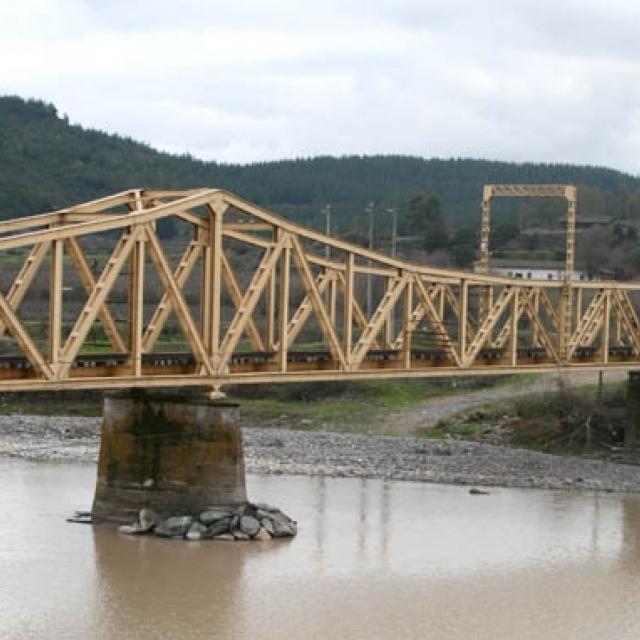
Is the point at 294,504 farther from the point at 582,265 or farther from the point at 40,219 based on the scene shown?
the point at 582,265

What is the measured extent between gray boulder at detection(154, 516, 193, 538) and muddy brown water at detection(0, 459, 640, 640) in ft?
1.37

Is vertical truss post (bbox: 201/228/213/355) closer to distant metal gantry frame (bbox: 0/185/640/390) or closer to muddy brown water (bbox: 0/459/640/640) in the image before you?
distant metal gantry frame (bbox: 0/185/640/390)

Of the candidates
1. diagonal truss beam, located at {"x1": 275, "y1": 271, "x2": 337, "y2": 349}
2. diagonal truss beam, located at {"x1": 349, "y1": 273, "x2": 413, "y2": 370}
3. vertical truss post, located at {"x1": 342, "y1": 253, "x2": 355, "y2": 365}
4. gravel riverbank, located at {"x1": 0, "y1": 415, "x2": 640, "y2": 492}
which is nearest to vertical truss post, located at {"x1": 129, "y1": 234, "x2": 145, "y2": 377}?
diagonal truss beam, located at {"x1": 275, "y1": 271, "x2": 337, "y2": 349}

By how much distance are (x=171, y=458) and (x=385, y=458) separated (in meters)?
19.8

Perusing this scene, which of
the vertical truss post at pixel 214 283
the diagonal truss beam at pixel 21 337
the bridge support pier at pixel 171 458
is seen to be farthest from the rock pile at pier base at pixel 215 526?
the diagonal truss beam at pixel 21 337

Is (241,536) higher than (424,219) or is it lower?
lower

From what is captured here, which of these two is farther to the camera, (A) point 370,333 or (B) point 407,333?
(B) point 407,333

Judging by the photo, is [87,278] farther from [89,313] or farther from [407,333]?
[407,333]

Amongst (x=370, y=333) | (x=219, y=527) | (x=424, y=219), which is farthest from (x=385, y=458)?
(x=424, y=219)

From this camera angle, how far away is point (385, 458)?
64125mm

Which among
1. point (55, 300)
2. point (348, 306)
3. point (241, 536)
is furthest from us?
point (348, 306)

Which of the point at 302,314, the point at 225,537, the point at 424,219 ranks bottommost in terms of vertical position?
the point at 225,537

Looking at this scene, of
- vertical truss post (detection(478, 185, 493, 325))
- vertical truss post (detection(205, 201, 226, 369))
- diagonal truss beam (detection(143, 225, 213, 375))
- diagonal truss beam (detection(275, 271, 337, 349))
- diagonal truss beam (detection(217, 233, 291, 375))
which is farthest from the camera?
vertical truss post (detection(478, 185, 493, 325))

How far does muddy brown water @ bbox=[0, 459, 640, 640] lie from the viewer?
35.9 m
